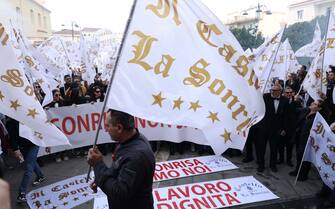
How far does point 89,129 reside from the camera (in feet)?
26.3

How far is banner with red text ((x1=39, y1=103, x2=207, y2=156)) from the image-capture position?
25.4 feet

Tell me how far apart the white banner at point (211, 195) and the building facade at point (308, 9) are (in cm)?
5472

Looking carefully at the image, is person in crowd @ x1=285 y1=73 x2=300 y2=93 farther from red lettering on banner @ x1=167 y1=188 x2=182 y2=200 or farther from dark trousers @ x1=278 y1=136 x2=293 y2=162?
red lettering on banner @ x1=167 y1=188 x2=182 y2=200

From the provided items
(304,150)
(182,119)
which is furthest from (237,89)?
(304,150)

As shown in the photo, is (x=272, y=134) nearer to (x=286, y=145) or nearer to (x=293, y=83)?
(x=286, y=145)

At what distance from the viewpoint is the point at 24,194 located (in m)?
5.42

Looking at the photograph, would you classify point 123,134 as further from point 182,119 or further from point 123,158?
point 182,119

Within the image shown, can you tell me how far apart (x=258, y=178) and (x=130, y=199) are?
437 centimetres

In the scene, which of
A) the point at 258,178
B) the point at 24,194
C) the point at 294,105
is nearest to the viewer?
the point at 24,194

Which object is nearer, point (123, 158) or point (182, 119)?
point (123, 158)

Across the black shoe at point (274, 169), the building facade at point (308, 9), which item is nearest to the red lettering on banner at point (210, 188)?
the black shoe at point (274, 169)

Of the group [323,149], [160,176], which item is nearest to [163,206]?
[160,176]

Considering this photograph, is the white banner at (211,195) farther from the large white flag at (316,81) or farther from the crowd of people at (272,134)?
the large white flag at (316,81)

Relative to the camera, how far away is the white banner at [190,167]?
6.40 meters
